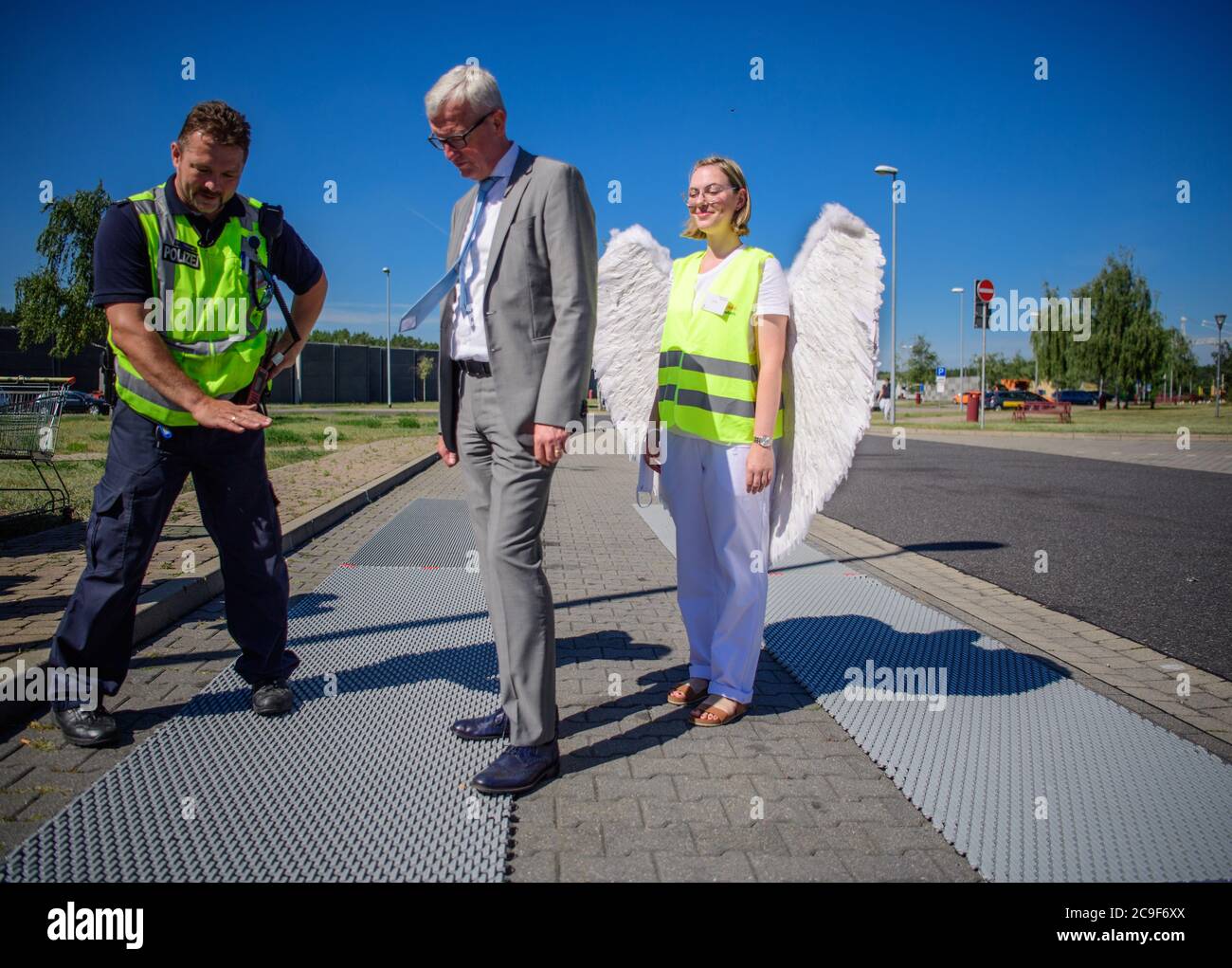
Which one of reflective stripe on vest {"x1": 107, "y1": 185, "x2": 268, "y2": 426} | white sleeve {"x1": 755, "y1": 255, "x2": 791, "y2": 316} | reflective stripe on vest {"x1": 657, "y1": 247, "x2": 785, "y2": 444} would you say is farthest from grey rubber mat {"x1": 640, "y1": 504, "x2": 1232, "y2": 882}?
reflective stripe on vest {"x1": 107, "y1": 185, "x2": 268, "y2": 426}

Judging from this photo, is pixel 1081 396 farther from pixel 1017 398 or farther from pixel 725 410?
pixel 725 410

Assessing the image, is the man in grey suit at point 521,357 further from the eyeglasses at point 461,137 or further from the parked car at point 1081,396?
the parked car at point 1081,396

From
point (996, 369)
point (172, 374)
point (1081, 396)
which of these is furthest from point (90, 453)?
point (996, 369)

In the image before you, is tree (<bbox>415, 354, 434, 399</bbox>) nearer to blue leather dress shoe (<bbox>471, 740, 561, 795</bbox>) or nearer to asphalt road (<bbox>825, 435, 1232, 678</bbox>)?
asphalt road (<bbox>825, 435, 1232, 678</bbox>)

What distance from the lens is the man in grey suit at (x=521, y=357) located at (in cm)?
282

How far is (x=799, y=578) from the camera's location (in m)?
6.47

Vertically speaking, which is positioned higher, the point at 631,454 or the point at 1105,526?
the point at 631,454

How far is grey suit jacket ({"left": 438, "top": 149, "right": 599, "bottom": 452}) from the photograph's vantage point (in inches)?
110

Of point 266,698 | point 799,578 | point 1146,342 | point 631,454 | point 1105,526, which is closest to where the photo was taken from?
point 266,698

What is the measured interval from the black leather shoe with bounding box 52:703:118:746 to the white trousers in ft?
7.02
